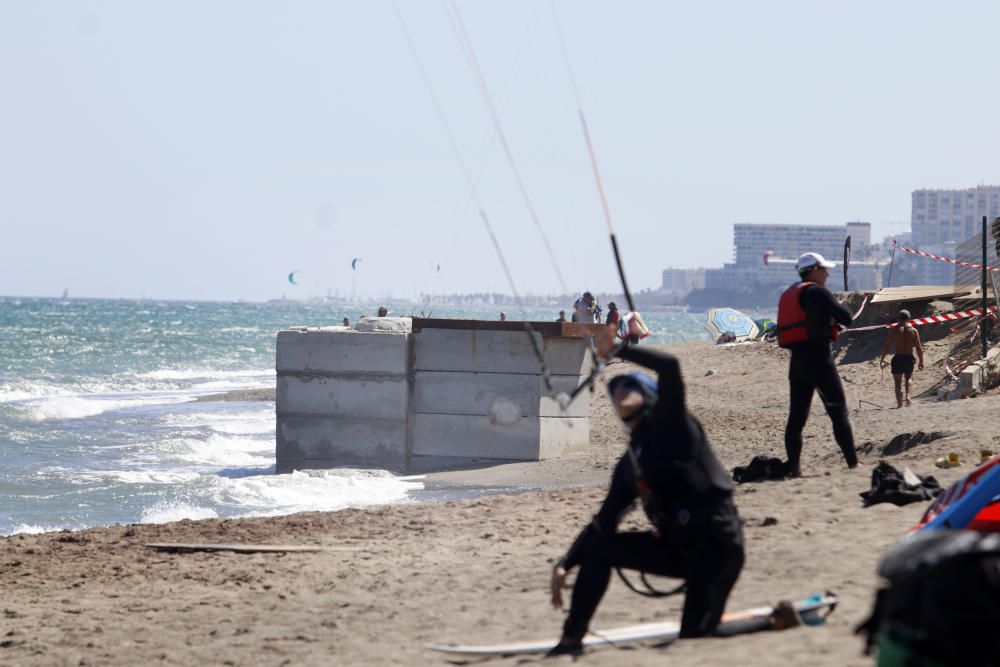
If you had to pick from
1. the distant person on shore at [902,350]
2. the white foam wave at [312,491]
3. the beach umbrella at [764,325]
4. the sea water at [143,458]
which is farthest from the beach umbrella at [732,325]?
the white foam wave at [312,491]

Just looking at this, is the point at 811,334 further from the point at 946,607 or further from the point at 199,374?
the point at 199,374

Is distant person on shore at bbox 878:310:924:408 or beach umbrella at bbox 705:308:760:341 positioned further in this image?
beach umbrella at bbox 705:308:760:341

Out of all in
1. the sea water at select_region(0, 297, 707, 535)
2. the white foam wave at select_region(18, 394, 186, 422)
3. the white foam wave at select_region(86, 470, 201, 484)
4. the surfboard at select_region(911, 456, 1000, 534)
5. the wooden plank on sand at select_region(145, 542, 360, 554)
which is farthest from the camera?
the white foam wave at select_region(18, 394, 186, 422)

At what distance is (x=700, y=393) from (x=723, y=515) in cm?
2084

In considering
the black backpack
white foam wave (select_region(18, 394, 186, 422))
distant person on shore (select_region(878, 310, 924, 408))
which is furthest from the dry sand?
white foam wave (select_region(18, 394, 186, 422))

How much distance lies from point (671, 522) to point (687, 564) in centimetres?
23

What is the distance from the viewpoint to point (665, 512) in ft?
18.8

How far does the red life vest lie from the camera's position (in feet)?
32.7

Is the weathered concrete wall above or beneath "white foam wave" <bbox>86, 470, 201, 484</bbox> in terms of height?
above

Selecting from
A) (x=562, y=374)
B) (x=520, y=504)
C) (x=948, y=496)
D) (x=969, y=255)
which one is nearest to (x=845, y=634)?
(x=948, y=496)

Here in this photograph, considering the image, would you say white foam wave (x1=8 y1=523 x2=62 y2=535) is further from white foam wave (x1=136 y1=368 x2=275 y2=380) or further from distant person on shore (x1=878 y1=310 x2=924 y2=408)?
white foam wave (x1=136 y1=368 x2=275 y2=380)

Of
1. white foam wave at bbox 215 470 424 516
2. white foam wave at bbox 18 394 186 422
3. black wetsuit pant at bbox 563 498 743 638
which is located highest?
black wetsuit pant at bbox 563 498 743 638

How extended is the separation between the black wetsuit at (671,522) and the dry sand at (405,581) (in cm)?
25

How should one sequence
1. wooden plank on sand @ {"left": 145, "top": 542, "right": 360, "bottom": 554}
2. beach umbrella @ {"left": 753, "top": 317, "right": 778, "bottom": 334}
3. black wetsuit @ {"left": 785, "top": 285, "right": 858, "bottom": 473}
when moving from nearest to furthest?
black wetsuit @ {"left": 785, "top": 285, "right": 858, "bottom": 473}
wooden plank on sand @ {"left": 145, "top": 542, "right": 360, "bottom": 554}
beach umbrella @ {"left": 753, "top": 317, "right": 778, "bottom": 334}
